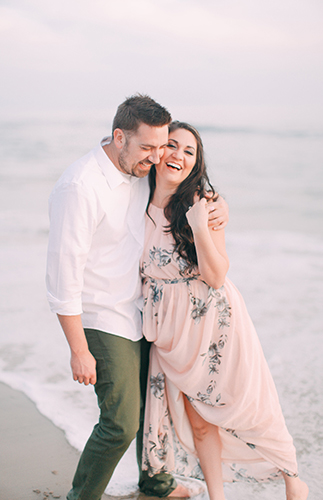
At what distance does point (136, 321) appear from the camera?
1958 millimetres

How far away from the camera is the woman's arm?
5.89 feet

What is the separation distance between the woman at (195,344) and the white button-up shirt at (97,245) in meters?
0.08

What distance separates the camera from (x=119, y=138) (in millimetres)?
1879

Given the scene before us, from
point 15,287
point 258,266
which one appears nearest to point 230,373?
point 15,287

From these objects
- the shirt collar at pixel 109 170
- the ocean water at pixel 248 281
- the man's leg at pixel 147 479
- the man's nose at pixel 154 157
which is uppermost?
the man's nose at pixel 154 157

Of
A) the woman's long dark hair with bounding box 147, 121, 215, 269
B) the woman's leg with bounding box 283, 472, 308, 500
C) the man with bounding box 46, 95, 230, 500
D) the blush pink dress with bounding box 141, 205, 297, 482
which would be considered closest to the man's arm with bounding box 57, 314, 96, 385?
the man with bounding box 46, 95, 230, 500

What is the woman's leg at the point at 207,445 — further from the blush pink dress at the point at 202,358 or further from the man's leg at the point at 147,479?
the man's leg at the point at 147,479

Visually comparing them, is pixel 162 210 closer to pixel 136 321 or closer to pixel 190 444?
pixel 136 321

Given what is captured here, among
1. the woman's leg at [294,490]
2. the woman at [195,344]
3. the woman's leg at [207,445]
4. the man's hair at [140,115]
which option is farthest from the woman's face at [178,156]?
the woman's leg at [294,490]

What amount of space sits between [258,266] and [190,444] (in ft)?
14.4

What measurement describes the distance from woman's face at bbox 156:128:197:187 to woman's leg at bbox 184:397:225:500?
3.17ft

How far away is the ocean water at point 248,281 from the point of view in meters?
2.78

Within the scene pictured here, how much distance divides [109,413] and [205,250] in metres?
0.71

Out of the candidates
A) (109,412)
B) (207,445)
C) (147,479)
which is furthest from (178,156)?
(147,479)
